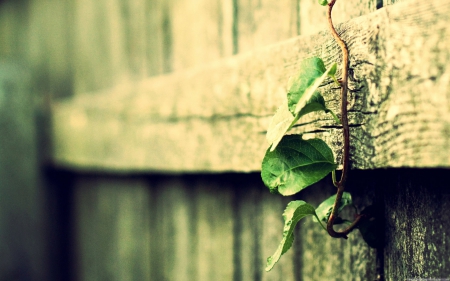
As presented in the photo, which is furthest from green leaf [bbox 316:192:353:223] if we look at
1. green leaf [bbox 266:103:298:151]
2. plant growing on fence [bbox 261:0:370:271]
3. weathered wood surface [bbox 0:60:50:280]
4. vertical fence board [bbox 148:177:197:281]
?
weathered wood surface [bbox 0:60:50:280]

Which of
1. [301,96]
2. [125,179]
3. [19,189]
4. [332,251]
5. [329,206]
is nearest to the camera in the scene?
[301,96]

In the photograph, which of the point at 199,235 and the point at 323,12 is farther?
the point at 199,235

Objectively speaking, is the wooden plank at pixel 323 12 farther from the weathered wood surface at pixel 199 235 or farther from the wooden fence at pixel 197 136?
the weathered wood surface at pixel 199 235

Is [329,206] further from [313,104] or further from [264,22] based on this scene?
[264,22]

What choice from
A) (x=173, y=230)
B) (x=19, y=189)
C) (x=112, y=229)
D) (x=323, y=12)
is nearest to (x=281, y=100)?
(x=323, y=12)

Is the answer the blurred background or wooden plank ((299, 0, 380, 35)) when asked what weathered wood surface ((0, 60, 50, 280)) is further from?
wooden plank ((299, 0, 380, 35))

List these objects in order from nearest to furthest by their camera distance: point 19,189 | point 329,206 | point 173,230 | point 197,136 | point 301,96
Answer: point 301,96, point 329,206, point 197,136, point 173,230, point 19,189
